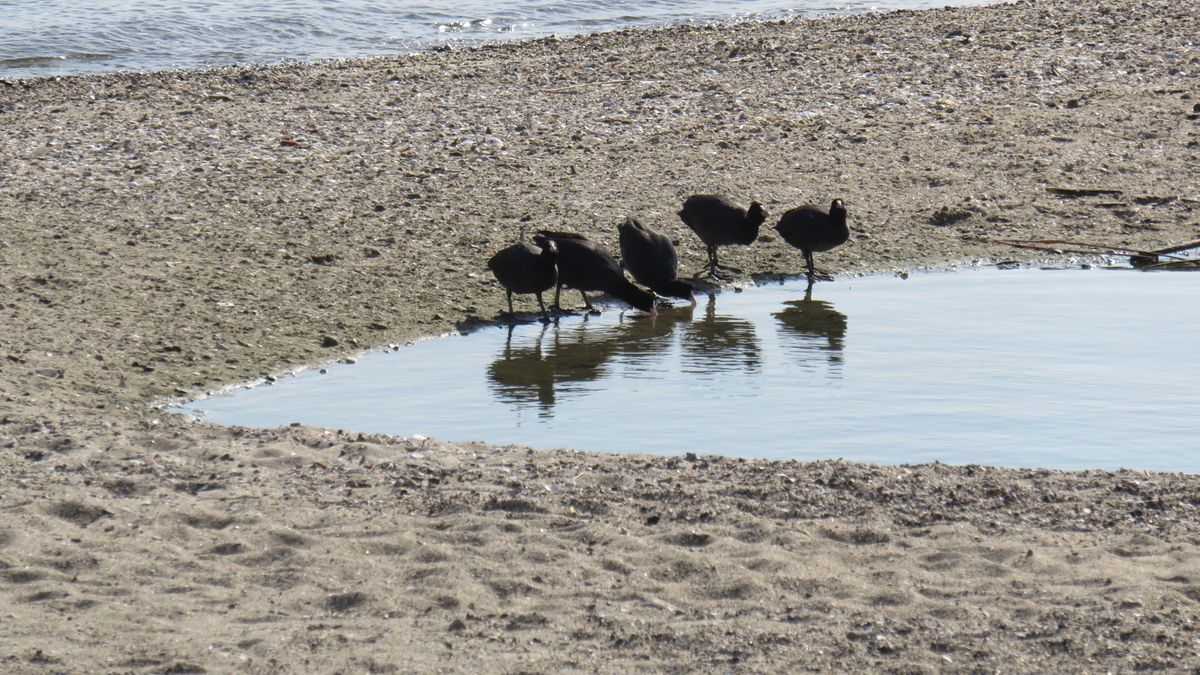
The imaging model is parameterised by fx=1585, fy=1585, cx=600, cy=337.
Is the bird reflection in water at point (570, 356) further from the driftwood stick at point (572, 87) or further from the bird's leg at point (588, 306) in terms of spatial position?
the driftwood stick at point (572, 87)

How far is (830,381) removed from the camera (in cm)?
852

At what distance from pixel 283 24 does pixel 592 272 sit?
1541 centimetres

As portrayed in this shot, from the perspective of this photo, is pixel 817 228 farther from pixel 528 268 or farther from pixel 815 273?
pixel 528 268

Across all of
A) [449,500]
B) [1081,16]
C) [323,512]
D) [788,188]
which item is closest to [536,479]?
[449,500]

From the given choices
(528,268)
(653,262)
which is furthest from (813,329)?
(528,268)

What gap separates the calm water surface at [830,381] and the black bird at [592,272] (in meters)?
0.18

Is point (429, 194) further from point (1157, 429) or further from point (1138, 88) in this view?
point (1138, 88)

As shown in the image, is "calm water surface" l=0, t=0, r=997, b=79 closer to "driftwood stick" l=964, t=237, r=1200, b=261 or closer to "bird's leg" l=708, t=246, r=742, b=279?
"bird's leg" l=708, t=246, r=742, b=279

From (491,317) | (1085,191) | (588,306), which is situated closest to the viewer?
(491,317)

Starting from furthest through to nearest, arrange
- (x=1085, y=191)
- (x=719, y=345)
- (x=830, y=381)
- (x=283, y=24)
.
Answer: (x=283, y=24), (x=1085, y=191), (x=719, y=345), (x=830, y=381)

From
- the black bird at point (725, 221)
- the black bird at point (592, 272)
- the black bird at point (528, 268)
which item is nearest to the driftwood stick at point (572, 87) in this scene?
the black bird at point (725, 221)

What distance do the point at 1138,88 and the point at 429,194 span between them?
761cm

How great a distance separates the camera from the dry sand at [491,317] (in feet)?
16.6

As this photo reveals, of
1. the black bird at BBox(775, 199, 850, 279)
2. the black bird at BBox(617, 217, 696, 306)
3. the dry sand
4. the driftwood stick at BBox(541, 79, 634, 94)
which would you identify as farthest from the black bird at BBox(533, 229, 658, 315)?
→ the driftwood stick at BBox(541, 79, 634, 94)
